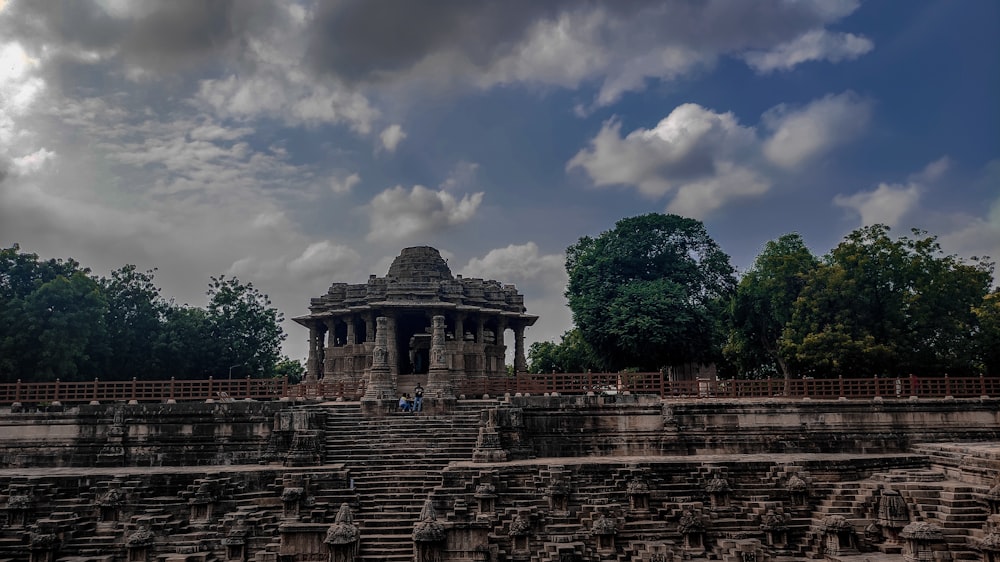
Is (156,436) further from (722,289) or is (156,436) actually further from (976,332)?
(976,332)

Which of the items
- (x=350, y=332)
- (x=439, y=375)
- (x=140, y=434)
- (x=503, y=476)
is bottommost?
(x=503, y=476)

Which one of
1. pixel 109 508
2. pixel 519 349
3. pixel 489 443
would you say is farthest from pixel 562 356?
pixel 109 508

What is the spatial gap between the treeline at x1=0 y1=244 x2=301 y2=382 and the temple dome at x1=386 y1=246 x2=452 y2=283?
965 cm

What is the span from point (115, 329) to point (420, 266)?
616 inches

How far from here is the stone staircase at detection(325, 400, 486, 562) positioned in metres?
16.0

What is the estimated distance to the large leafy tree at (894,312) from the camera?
1072 inches

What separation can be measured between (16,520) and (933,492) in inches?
908

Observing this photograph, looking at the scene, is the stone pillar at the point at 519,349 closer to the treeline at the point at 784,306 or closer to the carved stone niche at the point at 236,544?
the treeline at the point at 784,306

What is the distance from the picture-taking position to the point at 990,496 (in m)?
15.1

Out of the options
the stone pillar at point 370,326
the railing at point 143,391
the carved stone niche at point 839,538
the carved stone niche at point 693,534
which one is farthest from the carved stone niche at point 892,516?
the stone pillar at point 370,326

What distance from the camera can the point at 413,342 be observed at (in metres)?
33.9

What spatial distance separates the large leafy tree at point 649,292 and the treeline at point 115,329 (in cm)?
1926

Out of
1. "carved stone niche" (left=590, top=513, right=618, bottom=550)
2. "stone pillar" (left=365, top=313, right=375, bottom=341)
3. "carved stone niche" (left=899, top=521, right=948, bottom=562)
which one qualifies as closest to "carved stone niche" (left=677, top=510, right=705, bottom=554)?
"carved stone niche" (left=590, top=513, right=618, bottom=550)

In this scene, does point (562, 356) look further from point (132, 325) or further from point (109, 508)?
point (109, 508)
